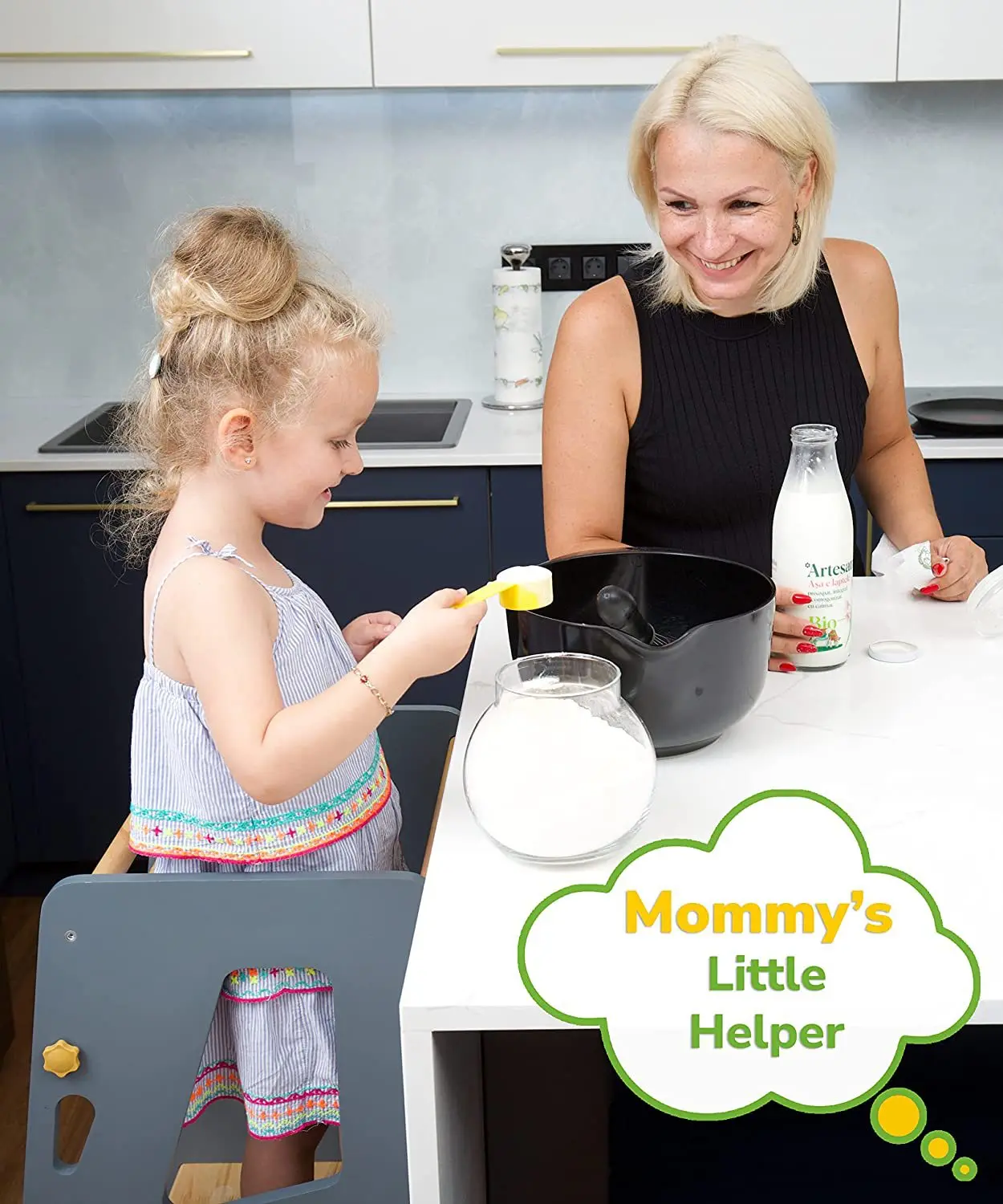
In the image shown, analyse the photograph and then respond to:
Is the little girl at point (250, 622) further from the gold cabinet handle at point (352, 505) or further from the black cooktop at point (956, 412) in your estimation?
the black cooktop at point (956, 412)

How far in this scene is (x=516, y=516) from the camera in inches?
94.0

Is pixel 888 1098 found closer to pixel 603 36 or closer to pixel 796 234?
pixel 796 234

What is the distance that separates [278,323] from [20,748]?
5.26 ft

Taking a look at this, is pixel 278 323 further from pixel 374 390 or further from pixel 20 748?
pixel 20 748

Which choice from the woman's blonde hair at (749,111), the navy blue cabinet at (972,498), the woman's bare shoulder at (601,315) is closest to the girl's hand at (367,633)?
the woman's bare shoulder at (601,315)

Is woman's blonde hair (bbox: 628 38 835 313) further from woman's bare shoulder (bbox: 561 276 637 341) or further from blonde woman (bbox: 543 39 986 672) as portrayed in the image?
woman's bare shoulder (bbox: 561 276 637 341)

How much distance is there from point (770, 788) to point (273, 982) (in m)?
0.50

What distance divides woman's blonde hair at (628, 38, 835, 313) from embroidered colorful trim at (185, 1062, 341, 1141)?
1030mm

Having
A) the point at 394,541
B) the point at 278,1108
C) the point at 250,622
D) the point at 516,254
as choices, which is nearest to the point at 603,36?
the point at 516,254

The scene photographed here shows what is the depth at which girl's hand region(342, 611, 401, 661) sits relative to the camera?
1.43 m

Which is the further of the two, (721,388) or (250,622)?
(721,388)

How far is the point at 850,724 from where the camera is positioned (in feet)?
3.68

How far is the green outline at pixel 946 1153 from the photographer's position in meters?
0.96

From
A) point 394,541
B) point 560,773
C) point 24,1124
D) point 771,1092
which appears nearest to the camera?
point 771,1092
